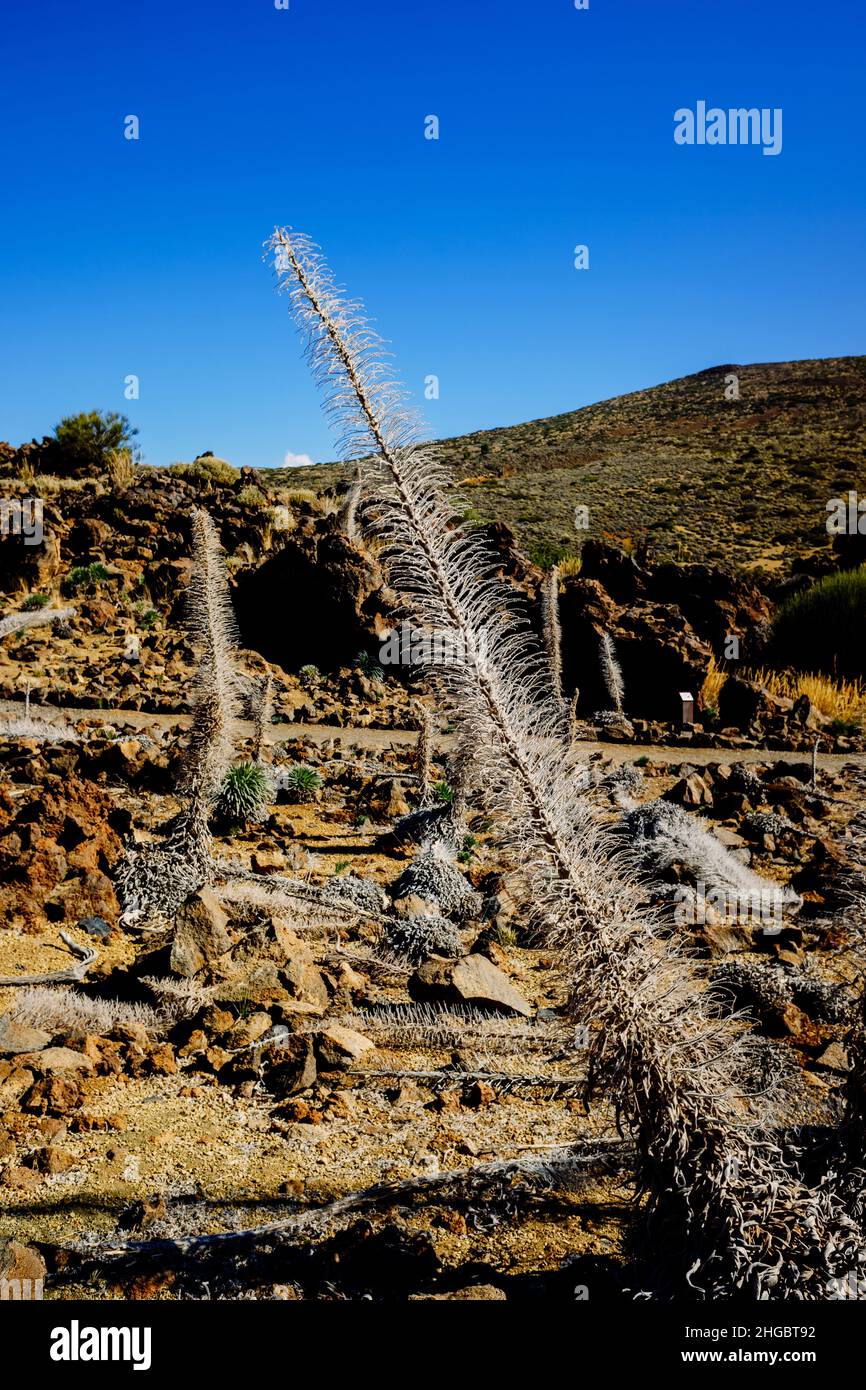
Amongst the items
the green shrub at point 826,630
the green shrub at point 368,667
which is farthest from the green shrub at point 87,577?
the green shrub at point 826,630

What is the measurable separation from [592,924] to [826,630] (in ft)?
45.4

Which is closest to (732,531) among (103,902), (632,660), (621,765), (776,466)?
(776,466)

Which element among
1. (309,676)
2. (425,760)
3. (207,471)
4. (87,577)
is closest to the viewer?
(425,760)

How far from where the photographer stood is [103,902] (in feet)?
16.8

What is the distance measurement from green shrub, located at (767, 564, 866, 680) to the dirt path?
409 cm

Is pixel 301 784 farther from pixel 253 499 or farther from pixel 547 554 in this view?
pixel 253 499

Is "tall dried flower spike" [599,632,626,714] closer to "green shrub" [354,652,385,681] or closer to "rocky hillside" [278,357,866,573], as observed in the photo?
"green shrub" [354,652,385,681]

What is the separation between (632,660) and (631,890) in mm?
11105

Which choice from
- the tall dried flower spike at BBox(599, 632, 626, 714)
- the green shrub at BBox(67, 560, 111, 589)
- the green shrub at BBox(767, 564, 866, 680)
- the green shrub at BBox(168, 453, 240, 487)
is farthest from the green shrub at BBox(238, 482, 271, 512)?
the green shrub at BBox(767, 564, 866, 680)

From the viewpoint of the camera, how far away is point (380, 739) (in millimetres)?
10609

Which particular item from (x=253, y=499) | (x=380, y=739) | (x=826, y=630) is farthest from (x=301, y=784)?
(x=253, y=499)

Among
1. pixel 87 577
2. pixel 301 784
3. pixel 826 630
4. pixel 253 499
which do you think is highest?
pixel 253 499

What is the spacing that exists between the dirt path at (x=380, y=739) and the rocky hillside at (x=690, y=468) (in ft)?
24.6

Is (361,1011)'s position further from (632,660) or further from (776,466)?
(776,466)
